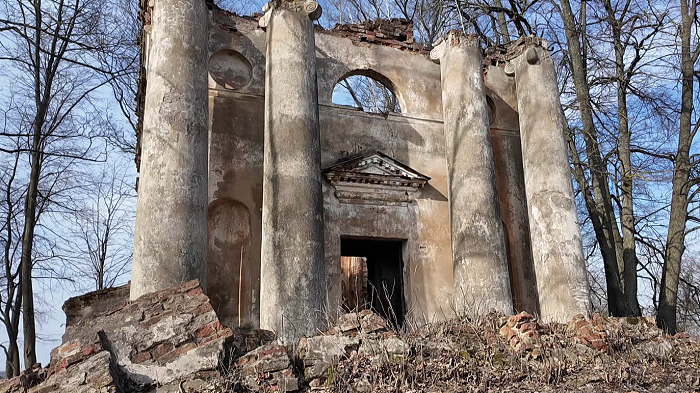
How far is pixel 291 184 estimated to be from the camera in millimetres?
9438

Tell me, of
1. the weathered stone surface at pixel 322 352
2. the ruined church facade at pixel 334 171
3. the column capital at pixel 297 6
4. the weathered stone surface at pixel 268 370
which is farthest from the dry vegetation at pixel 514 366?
the column capital at pixel 297 6

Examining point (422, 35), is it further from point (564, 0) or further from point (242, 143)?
point (242, 143)

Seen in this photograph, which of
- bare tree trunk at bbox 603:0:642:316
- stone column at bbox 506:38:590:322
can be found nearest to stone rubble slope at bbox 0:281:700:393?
stone column at bbox 506:38:590:322

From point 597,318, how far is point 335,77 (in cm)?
672

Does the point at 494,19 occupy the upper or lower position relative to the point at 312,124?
upper

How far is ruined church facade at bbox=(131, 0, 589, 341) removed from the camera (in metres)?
8.93

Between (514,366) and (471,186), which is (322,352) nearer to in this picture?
(514,366)

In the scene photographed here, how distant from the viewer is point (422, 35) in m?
20.1

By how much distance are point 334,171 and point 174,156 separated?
3.08 metres

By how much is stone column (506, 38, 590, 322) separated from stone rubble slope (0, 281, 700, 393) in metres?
4.02

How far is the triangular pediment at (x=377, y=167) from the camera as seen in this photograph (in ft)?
36.6

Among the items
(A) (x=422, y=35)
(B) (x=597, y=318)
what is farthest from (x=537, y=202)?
(A) (x=422, y=35)

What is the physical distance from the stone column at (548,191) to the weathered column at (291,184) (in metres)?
4.17

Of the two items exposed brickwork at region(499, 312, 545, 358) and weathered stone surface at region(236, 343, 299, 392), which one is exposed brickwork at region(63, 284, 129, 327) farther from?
exposed brickwork at region(499, 312, 545, 358)
